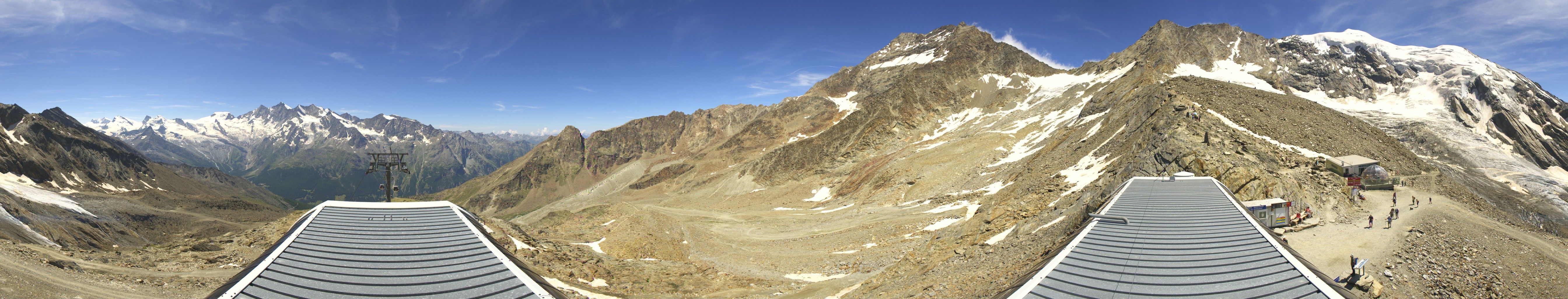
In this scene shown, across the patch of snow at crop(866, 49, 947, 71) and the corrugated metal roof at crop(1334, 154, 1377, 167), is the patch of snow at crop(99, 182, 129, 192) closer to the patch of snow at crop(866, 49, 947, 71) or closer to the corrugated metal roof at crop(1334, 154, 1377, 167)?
the patch of snow at crop(866, 49, 947, 71)

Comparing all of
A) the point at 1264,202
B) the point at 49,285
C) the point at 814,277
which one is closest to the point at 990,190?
the point at 1264,202

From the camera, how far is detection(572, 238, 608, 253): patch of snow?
983 inches

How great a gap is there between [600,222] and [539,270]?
25954 millimetres

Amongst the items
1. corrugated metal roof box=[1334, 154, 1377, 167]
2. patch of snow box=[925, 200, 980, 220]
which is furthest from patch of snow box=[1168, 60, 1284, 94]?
patch of snow box=[925, 200, 980, 220]

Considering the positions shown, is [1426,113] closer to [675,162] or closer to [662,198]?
[662,198]

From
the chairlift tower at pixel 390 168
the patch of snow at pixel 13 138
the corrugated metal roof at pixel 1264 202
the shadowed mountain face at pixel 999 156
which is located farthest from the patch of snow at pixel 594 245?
the patch of snow at pixel 13 138

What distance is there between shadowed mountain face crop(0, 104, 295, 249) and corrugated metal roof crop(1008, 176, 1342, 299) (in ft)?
114

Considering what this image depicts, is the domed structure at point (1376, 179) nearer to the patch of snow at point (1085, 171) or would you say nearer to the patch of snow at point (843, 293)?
the patch of snow at point (1085, 171)

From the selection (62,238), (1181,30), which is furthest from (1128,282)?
(1181,30)

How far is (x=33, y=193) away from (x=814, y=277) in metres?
84.2

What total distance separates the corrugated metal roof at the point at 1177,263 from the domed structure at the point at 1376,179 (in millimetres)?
22399

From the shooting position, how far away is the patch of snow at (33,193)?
1845 inches

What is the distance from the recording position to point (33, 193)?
5178 centimetres

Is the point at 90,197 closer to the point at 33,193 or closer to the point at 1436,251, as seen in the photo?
the point at 33,193
